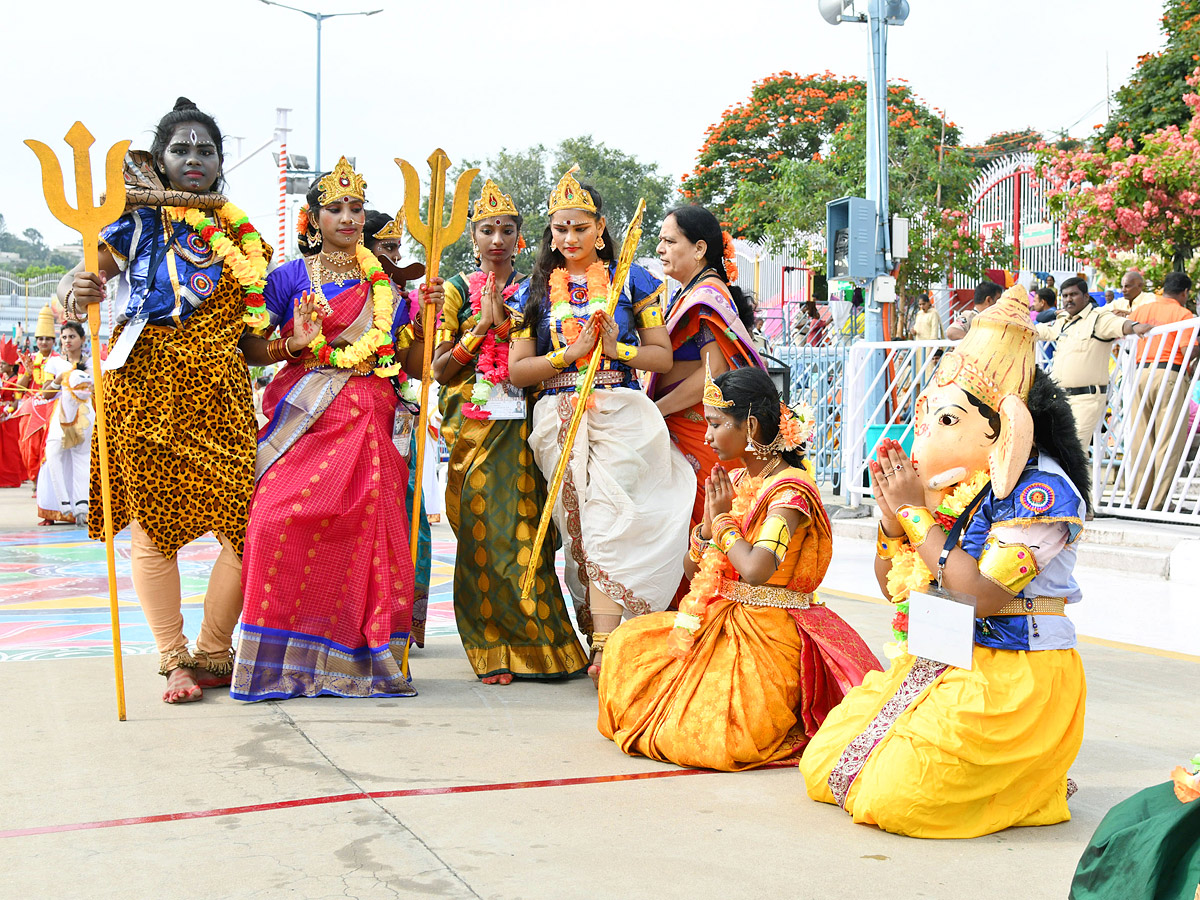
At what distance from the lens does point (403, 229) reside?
561 cm

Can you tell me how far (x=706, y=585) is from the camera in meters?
3.93

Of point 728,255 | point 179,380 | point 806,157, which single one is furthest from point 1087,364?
point 806,157

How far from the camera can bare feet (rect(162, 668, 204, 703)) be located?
4.48 metres

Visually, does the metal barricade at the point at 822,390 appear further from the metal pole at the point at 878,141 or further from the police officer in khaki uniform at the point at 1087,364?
the police officer in khaki uniform at the point at 1087,364

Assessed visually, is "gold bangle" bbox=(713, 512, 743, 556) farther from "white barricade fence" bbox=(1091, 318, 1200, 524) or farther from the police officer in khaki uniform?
→ the police officer in khaki uniform

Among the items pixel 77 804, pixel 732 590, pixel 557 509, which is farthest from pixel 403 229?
pixel 77 804

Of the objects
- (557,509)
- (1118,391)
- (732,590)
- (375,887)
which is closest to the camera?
(375,887)

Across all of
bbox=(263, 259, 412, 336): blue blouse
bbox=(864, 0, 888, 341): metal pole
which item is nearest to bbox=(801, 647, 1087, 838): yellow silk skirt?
bbox=(263, 259, 412, 336): blue blouse

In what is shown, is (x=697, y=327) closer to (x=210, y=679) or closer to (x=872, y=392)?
(x=210, y=679)

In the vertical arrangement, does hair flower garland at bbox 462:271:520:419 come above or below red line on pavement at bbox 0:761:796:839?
above

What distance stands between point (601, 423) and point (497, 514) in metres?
0.60

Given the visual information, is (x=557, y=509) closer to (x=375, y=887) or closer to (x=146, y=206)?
(x=146, y=206)

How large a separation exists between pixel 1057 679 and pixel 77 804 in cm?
271

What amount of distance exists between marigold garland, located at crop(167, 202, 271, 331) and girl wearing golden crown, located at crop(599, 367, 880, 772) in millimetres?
1888
